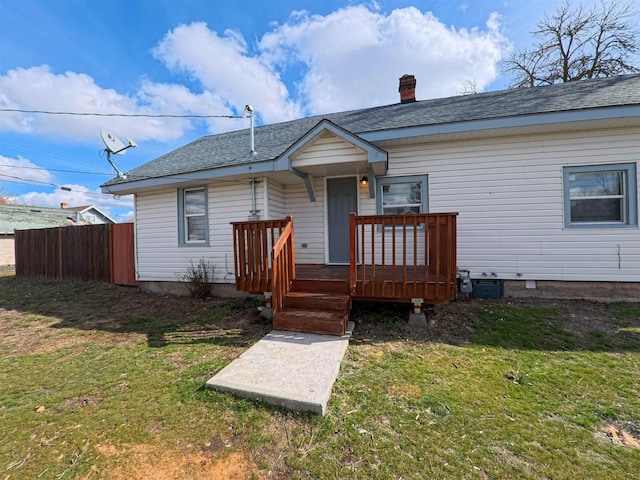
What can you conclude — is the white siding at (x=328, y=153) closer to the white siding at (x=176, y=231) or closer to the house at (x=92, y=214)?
the white siding at (x=176, y=231)

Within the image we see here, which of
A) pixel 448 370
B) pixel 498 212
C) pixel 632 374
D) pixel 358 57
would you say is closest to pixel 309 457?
pixel 448 370

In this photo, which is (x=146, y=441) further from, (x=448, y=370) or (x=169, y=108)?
(x=169, y=108)

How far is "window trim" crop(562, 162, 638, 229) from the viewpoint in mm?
5016

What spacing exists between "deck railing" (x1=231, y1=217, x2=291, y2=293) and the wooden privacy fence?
5035mm

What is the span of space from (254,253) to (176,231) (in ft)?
11.2

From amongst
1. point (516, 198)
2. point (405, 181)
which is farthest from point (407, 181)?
point (516, 198)

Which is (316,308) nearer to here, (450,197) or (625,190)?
(450,197)

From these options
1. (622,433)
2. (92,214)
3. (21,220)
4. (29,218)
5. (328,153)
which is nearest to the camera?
(622,433)

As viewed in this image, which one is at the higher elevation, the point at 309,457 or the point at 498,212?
the point at 498,212

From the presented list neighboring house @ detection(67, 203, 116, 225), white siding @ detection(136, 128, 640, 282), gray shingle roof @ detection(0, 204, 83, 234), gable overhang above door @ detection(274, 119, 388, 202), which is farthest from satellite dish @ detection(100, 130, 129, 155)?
neighboring house @ detection(67, 203, 116, 225)

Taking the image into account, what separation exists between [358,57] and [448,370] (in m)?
10.4

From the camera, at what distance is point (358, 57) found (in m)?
9.74

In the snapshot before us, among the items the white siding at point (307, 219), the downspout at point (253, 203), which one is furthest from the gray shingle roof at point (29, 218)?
the white siding at point (307, 219)

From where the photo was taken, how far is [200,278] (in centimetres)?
655
